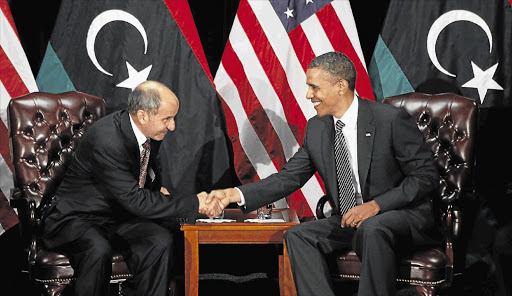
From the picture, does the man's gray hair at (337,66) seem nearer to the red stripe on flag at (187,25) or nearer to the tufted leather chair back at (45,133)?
the red stripe on flag at (187,25)

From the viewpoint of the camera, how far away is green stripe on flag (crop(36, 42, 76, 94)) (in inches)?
203

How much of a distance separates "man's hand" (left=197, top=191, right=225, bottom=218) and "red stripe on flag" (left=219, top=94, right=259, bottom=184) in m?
0.95

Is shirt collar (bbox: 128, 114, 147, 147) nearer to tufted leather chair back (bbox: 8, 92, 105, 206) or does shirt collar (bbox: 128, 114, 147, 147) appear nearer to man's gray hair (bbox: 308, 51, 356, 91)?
tufted leather chair back (bbox: 8, 92, 105, 206)

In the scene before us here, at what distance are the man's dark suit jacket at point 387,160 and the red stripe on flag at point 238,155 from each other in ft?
3.72

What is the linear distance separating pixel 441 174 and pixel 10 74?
11.2 ft

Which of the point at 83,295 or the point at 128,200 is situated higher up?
the point at 128,200

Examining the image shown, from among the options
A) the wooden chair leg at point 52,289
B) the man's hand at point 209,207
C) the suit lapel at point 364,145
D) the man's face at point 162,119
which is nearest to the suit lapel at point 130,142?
the man's face at point 162,119

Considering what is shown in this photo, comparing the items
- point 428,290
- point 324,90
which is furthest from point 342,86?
point 428,290

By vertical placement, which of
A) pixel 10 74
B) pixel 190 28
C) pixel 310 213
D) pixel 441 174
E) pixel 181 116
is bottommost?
pixel 310 213

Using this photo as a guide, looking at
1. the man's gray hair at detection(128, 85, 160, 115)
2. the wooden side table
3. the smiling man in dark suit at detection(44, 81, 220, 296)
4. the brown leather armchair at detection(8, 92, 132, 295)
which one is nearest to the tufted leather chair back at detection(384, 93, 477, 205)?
the wooden side table

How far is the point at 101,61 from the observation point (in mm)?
5176

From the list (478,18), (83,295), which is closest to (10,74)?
(83,295)

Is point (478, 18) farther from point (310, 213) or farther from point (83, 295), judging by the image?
point (83, 295)

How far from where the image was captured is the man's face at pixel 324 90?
13.4 ft
